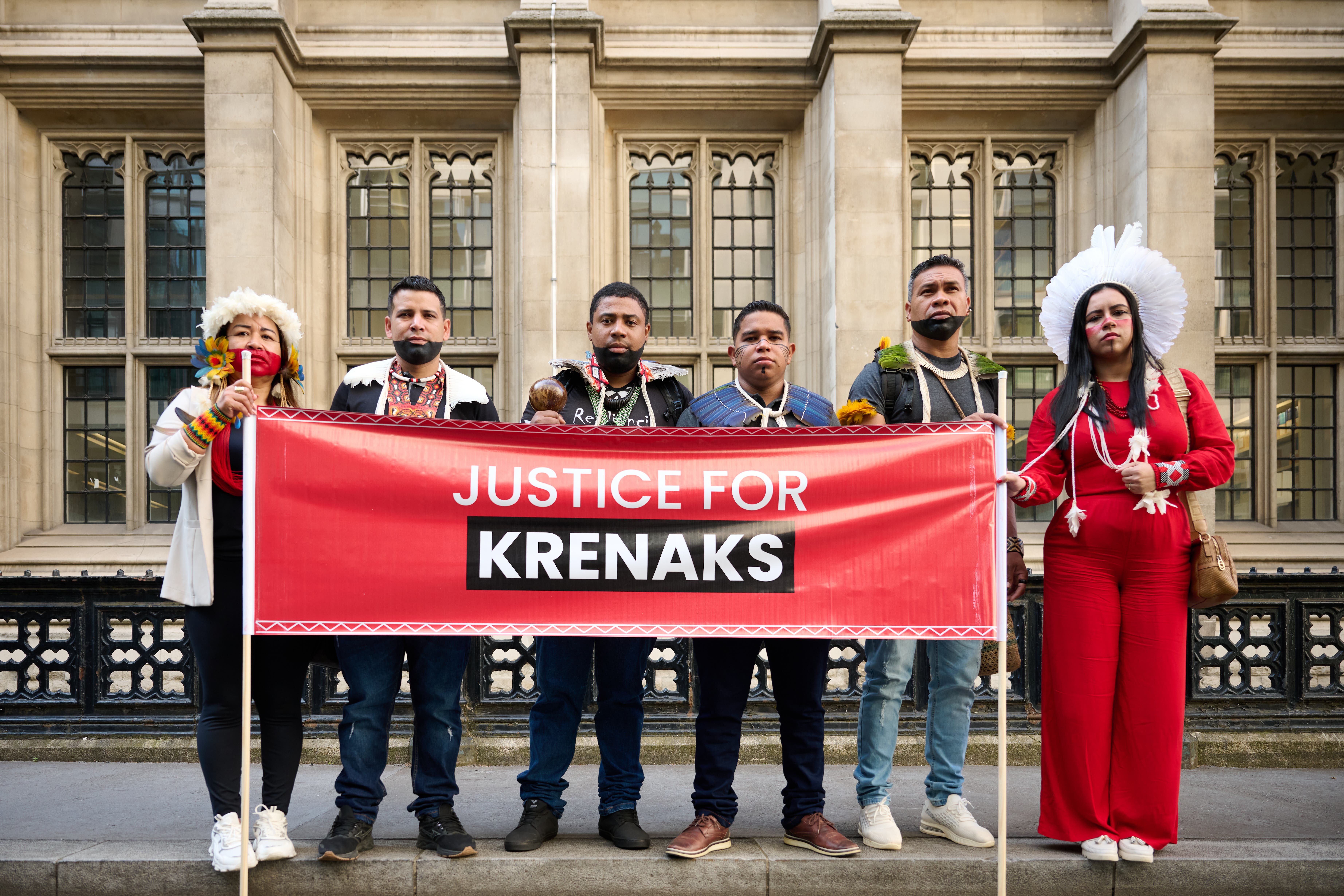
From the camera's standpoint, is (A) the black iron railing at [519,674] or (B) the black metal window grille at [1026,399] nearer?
(A) the black iron railing at [519,674]

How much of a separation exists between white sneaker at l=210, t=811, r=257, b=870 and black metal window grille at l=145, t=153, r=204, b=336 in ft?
30.6

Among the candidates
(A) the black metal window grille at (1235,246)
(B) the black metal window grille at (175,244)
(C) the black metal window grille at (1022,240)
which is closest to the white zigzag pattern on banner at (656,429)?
(C) the black metal window grille at (1022,240)

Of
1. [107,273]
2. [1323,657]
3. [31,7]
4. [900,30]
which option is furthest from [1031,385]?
[31,7]

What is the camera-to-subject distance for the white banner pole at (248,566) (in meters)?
3.54

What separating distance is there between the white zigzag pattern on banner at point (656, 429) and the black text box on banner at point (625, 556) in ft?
1.17

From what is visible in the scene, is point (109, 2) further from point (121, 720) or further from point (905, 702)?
point (905, 702)

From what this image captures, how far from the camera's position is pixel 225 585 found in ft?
12.4

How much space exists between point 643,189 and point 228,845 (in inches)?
371

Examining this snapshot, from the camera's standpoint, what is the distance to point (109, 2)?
10.9 meters

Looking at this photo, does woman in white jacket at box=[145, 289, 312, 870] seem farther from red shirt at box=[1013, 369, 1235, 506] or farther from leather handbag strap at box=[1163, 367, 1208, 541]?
leather handbag strap at box=[1163, 367, 1208, 541]

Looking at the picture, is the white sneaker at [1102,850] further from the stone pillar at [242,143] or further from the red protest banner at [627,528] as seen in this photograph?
the stone pillar at [242,143]

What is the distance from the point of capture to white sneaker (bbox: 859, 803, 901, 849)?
3.96 m

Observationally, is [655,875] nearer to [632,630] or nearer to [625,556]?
[632,630]

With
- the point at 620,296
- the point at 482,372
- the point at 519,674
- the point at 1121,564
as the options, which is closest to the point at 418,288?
the point at 620,296
